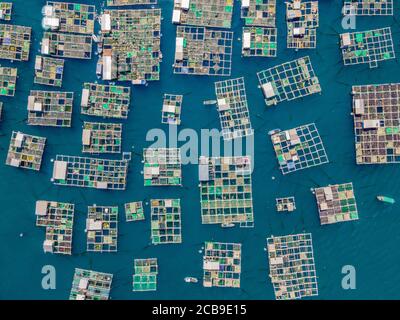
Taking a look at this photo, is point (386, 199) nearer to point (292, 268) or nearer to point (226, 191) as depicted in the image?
point (292, 268)

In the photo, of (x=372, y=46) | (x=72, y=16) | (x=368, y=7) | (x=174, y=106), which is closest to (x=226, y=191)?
(x=174, y=106)

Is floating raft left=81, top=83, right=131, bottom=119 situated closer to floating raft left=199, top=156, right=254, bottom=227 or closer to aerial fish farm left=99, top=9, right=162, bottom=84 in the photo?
aerial fish farm left=99, top=9, right=162, bottom=84

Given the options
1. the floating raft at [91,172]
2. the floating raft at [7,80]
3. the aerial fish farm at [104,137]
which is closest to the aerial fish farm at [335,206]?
the floating raft at [91,172]

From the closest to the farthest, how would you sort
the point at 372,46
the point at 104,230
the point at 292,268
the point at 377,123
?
the point at 377,123 < the point at 292,268 < the point at 372,46 < the point at 104,230

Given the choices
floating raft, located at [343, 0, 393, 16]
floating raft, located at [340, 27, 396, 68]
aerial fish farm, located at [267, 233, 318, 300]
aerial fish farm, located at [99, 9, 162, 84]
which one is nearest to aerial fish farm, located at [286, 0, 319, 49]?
floating raft, located at [340, 27, 396, 68]

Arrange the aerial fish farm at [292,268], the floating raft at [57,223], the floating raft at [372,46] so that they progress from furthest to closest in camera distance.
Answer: the floating raft at [57,223] < the floating raft at [372,46] < the aerial fish farm at [292,268]

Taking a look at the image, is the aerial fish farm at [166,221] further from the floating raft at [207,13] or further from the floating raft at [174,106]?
the floating raft at [207,13]
